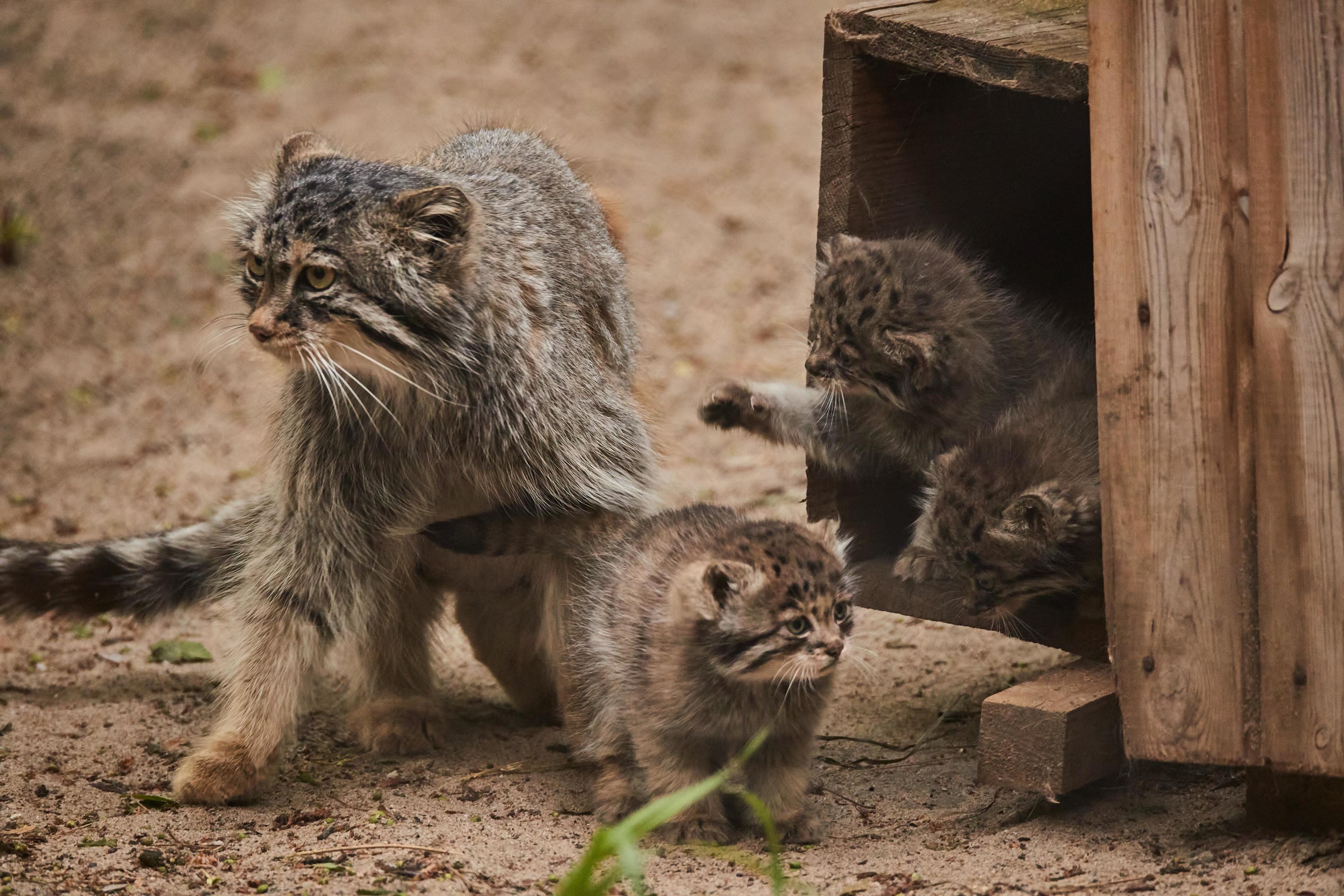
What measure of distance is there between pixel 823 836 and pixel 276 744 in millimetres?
1629

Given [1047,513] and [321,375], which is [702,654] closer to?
[1047,513]

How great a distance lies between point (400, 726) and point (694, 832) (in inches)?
A: 49.3

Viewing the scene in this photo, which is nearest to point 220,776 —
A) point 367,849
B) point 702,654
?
point 367,849

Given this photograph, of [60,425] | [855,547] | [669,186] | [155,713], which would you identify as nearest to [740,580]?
[855,547]

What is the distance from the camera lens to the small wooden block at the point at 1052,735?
3.79 meters

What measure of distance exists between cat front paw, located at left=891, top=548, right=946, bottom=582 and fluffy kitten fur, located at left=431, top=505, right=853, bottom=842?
1.22 feet

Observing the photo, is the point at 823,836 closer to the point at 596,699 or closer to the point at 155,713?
the point at 596,699

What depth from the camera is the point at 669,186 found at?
9.86 m

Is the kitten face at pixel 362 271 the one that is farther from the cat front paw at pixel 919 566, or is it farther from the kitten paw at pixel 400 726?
the cat front paw at pixel 919 566

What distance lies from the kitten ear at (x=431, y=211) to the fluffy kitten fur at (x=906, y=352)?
1146 mm

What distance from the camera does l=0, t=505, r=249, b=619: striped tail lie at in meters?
5.10

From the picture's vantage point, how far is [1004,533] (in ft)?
12.9

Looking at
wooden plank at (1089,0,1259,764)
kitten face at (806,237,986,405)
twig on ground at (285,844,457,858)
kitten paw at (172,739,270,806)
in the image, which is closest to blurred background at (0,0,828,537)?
kitten face at (806,237,986,405)

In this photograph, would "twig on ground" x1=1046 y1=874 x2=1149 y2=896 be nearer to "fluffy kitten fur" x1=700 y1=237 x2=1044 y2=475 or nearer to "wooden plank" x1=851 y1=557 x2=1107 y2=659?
"wooden plank" x1=851 y1=557 x2=1107 y2=659
